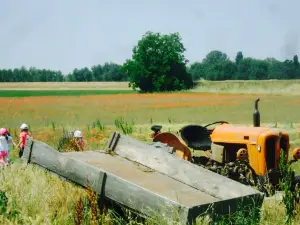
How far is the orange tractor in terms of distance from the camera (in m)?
8.14

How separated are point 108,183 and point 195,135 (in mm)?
4208

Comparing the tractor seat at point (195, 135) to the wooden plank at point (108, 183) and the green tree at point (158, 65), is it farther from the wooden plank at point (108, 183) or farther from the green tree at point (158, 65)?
the green tree at point (158, 65)

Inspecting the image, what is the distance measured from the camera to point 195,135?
366 inches

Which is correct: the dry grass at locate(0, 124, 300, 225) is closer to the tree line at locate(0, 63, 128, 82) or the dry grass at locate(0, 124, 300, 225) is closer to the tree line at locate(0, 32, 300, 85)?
the tree line at locate(0, 32, 300, 85)

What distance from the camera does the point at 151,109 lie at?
35.8 meters

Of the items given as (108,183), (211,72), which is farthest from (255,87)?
(108,183)

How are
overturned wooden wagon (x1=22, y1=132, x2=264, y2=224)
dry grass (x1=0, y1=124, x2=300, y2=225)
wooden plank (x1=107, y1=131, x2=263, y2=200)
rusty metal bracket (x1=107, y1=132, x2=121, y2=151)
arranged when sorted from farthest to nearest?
1. rusty metal bracket (x1=107, y1=132, x2=121, y2=151)
2. wooden plank (x1=107, y1=131, x2=263, y2=200)
3. dry grass (x1=0, y1=124, x2=300, y2=225)
4. overturned wooden wagon (x1=22, y1=132, x2=264, y2=224)

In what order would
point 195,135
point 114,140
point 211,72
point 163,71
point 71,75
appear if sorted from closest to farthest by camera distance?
point 114,140 < point 195,135 < point 163,71 < point 211,72 < point 71,75

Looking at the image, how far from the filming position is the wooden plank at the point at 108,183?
475cm

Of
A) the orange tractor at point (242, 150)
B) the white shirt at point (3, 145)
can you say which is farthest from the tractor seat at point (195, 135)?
the white shirt at point (3, 145)

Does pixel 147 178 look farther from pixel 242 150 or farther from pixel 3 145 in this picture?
pixel 3 145

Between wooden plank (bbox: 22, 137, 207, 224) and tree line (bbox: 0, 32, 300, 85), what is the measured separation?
210ft

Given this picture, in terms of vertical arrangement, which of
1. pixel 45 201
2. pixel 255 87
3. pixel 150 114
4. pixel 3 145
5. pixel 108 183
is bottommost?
pixel 150 114

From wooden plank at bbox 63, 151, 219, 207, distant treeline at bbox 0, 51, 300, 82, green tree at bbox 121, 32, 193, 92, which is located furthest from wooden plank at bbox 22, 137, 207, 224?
distant treeline at bbox 0, 51, 300, 82
